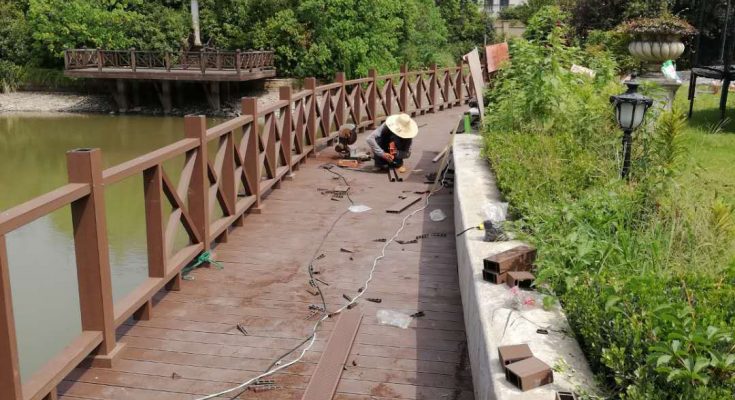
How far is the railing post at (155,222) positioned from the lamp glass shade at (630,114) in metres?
3.03

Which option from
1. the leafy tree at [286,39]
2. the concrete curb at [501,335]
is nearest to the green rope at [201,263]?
the concrete curb at [501,335]

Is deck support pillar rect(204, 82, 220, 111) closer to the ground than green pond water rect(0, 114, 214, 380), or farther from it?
farther from it

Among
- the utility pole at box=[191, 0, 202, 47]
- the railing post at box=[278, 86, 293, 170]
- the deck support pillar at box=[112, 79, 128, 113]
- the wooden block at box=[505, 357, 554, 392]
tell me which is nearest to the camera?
the wooden block at box=[505, 357, 554, 392]

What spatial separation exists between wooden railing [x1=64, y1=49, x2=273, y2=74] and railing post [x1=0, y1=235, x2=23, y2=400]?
19.8 metres

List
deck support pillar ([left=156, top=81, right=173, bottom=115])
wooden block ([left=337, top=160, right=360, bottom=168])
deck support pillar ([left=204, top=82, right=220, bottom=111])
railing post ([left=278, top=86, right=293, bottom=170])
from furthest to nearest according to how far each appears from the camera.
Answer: deck support pillar ([left=156, top=81, right=173, bottom=115]) < deck support pillar ([left=204, top=82, right=220, bottom=111]) < wooden block ([left=337, top=160, right=360, bottom=168]) < railing post ([left=278, top=86, right=293, bottom=170])

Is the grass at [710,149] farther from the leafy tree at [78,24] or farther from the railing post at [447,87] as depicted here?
the leafy tree at [78,24]

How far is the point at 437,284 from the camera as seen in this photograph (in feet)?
16.0

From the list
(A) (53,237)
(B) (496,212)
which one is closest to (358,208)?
(B) (496,212)

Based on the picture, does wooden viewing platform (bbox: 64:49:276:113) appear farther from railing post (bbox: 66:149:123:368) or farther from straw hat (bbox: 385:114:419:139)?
railing post (bbox: 66:149:123:368)

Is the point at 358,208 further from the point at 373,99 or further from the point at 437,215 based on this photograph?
the point at 373,99

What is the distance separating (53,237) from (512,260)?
6.94 metres

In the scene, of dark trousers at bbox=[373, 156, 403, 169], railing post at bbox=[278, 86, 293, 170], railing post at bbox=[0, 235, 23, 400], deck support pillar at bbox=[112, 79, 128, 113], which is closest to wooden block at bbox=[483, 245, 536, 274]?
railing post at bbox=[0, 235, 23, 400]

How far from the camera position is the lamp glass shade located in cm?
461

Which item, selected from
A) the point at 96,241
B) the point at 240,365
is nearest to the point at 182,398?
the point at 240,365
